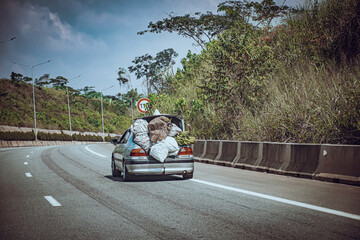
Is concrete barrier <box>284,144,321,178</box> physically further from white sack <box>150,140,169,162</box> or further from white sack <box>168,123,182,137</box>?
white sack <box>150,140,169,162</box>

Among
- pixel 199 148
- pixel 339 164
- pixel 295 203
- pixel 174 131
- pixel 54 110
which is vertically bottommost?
pixel 295 203

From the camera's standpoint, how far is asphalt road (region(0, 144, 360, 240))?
5.76m

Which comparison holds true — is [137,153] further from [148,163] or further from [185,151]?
[185,151]

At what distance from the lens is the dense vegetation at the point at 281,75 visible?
14.0m

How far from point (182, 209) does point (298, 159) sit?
17.2 ft

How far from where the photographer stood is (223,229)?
231 inches

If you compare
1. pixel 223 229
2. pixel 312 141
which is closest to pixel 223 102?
pixel 312 141

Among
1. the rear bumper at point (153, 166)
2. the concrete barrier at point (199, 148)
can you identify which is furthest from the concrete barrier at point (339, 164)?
the concrete barrier at point (199, 148)

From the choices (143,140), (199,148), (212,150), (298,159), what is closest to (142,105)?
(199,148)

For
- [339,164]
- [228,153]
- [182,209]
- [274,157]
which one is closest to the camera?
[182,209]

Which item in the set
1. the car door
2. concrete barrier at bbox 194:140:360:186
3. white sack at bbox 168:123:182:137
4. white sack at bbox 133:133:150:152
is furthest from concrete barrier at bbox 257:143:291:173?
the car door

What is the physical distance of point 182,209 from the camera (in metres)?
7.37

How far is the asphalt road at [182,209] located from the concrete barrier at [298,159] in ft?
1.18

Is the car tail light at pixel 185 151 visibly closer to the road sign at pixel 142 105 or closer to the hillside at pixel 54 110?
the road sign at pixel 142 105
